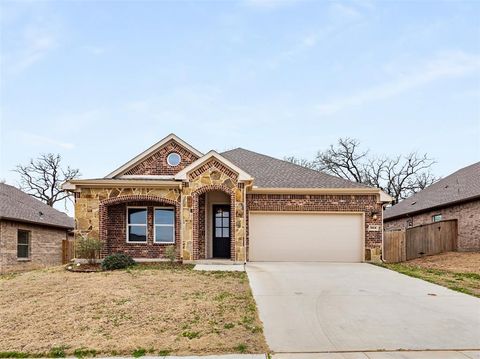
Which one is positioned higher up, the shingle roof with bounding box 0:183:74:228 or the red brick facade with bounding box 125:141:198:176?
the red brick facade with bounding box 125:141:198:176

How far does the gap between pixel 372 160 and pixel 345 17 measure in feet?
116

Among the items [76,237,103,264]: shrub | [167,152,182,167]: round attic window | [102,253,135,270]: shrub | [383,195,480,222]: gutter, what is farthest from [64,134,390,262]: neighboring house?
[383,195,480,222]: gutter

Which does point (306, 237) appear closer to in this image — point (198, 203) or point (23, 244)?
point (198, 203)

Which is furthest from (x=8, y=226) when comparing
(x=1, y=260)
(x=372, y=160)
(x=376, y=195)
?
(x=372, y=160)

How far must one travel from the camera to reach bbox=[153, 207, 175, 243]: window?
16.6 meters

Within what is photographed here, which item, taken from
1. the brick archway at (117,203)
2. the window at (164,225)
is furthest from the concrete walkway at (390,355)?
the window at (164,225)

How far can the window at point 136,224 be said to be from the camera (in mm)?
16562

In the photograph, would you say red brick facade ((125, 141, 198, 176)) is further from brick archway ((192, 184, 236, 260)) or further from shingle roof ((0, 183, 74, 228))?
shingle roof ((0, 183, 74, 228))

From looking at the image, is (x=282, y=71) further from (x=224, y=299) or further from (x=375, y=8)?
(x=224, y=299)

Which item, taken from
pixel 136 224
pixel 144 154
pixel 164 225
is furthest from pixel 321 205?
pixel 144 154

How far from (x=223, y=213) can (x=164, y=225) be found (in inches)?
99.0

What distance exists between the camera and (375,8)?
11656 millimetres

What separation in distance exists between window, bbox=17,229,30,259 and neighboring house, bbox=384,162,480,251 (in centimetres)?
2095

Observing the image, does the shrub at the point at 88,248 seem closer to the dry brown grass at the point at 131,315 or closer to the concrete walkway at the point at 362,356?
the dry brown grass at the point at 131,315
